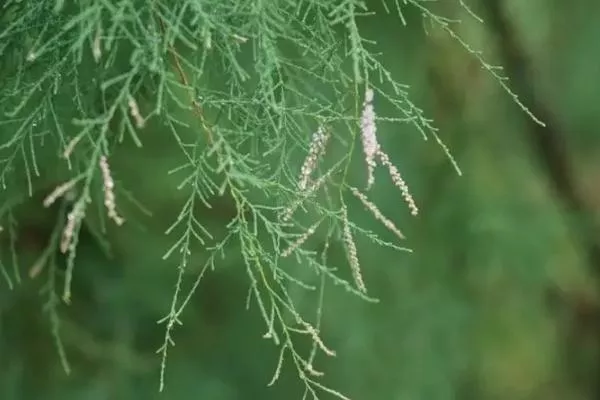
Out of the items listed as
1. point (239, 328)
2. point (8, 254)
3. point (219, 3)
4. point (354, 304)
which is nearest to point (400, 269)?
point (354, 304)

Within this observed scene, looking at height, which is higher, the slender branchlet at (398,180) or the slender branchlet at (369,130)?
the slender branchlet at (369,130)

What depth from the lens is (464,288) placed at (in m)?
0.85

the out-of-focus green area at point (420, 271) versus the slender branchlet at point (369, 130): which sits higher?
the slender branchlet at point (369, 130)

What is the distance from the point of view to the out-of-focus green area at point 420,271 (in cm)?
81

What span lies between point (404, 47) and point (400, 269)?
0.63 ft

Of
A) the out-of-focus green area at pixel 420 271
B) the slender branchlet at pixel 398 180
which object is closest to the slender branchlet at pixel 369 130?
the slender branchlet at pixel 398 180

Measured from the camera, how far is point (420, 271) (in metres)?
0.83

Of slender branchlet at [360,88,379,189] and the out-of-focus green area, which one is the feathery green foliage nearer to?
slender branchlet at [360,88,379,189]

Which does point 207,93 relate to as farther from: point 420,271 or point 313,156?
point 420,271

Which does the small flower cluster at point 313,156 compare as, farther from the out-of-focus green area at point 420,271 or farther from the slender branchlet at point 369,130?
Answer: the out-of-focus green area at point 420,271

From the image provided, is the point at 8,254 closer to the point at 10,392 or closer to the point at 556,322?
the point at 10,392

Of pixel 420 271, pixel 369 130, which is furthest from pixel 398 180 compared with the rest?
pixel 420 271

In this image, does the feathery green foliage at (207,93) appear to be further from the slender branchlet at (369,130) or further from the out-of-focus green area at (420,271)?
the out-of-focus green area at (420,271)

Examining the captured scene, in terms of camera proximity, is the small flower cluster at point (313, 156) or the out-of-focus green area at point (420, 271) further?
the out-of-focus green area at point (420, 271)
